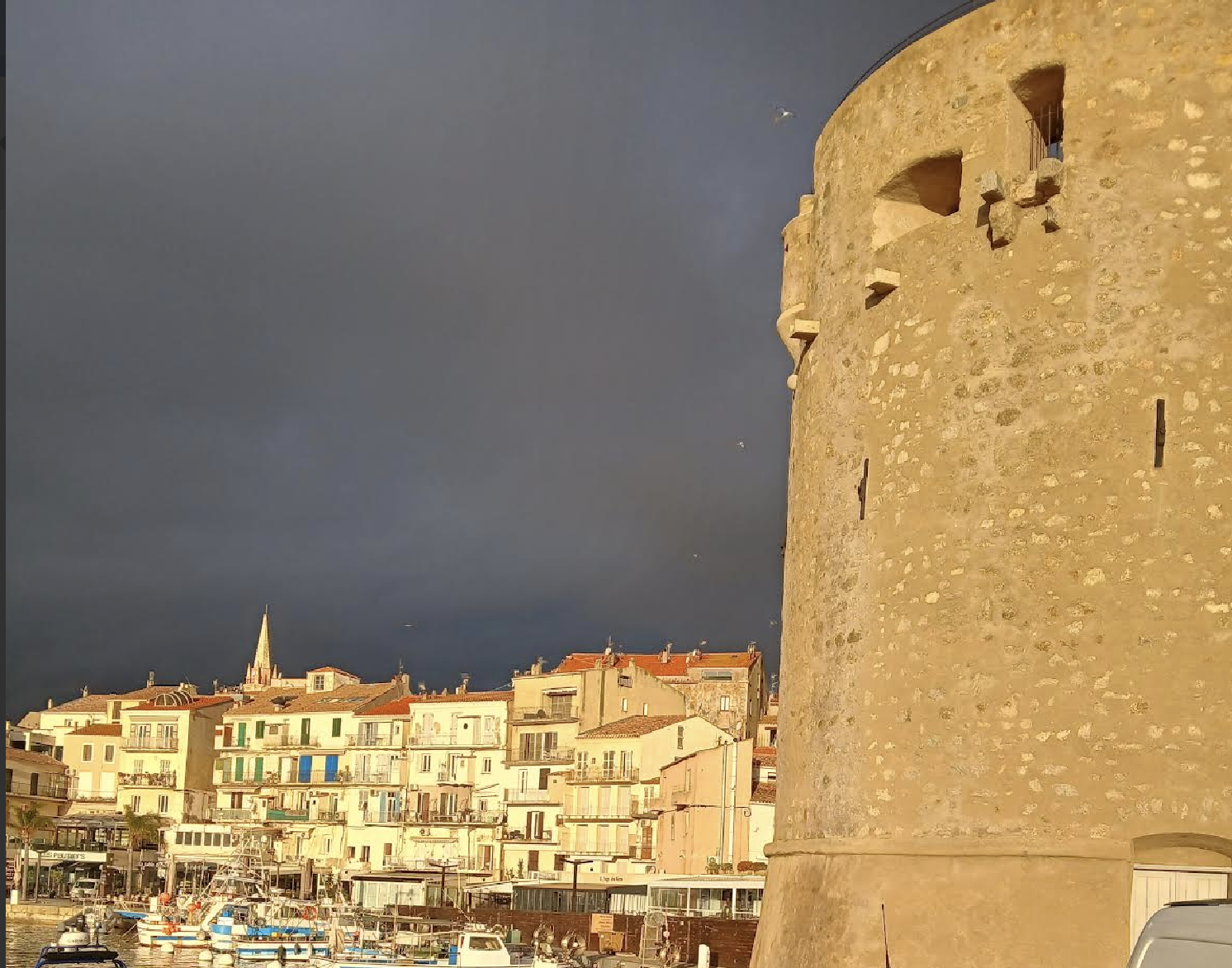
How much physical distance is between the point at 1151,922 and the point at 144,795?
7458cm

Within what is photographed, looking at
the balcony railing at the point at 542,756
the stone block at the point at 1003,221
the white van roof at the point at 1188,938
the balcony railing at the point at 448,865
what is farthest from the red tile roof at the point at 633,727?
the white van roof at the point at 1188,938

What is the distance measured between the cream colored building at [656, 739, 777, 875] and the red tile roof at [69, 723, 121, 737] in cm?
4004

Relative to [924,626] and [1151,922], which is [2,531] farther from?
[924,626]

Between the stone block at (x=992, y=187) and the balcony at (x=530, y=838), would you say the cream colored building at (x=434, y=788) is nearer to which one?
the balcony at (x=530, y=838)

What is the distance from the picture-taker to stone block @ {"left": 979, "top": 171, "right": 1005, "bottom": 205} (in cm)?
1277

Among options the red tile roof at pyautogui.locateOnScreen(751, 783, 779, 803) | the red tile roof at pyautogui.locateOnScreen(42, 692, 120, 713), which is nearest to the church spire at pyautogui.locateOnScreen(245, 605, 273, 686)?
the red tile roof at pyautogui.locateOnScreen(42, 692, 120, 713)

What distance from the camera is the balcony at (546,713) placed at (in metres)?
63.1

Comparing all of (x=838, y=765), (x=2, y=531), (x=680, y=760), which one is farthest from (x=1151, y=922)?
(x=680, y=760)

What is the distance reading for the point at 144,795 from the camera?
252 feet

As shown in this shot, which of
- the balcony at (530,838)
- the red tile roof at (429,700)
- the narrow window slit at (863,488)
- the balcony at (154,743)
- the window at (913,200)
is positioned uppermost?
the window at (913,200)

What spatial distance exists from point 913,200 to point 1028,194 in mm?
1962

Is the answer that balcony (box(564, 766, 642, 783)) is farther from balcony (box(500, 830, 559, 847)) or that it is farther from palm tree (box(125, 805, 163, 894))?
palm tree (box(125, 805, 163, 894))

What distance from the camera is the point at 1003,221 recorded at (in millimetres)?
12875

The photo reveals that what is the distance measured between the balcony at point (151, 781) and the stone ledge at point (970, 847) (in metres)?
67.1
